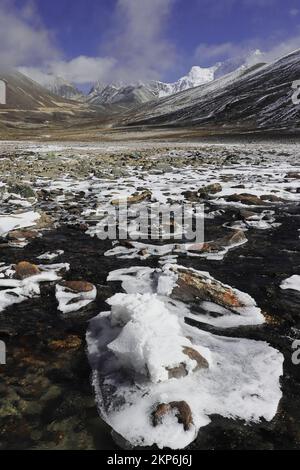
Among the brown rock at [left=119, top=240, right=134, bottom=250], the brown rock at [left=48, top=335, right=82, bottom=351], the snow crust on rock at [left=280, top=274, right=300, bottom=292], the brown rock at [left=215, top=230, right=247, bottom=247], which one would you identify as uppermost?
the brown rock at [left=215, top=230, right=247, bottom=247]

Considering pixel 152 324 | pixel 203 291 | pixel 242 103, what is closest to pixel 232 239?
pixel 203 291

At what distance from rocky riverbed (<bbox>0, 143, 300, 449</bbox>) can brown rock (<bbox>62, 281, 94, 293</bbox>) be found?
1.2 inches

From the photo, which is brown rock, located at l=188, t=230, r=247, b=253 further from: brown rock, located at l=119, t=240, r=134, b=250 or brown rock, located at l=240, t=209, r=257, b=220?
brown rock, located at l=240, t=209, r=257, b=220

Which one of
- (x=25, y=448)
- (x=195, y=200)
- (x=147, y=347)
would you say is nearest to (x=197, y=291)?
(x=147, y=347)

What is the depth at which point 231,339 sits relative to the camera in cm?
499

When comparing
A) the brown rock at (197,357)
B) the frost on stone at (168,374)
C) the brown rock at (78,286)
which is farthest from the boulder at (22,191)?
the brown rock at (197,357)

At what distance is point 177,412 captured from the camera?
3666 mm

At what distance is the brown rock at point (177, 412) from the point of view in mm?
3600

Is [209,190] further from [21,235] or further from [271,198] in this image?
[21,235]

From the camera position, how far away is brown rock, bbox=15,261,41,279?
6684mm

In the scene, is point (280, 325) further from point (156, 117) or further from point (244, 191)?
point (156, 117)

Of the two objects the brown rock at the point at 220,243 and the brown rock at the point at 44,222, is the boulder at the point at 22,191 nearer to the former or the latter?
the brown rock at the point at 44,222

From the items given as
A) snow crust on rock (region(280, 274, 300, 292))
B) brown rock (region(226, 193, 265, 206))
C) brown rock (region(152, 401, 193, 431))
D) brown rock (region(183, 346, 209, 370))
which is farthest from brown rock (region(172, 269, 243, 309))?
brown rock (region(226, 193, 265, 206))

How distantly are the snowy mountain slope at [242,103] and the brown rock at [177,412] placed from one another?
3400 inches
